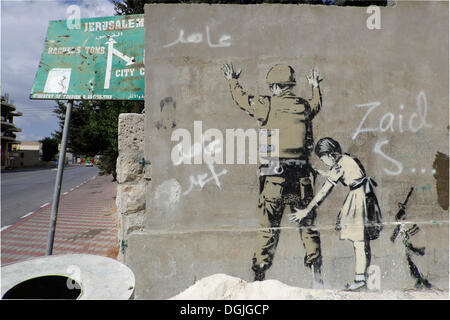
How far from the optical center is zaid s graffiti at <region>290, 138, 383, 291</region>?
2793 mm

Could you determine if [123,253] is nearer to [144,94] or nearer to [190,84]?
[144,94]

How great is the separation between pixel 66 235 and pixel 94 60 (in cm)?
476

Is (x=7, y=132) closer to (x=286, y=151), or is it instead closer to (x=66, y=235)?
(x=66, y=235)

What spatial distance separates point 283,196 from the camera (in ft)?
9.14

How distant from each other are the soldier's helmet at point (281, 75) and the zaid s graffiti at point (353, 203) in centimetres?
81

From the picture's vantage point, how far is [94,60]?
272cm

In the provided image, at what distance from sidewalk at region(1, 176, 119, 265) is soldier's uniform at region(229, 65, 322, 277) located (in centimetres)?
329

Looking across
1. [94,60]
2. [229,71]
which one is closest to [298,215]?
[229,71]

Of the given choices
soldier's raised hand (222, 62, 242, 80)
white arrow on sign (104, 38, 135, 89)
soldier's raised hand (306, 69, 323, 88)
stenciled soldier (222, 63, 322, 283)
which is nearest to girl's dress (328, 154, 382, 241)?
stenciled soldier (222, 63, 322, 283)

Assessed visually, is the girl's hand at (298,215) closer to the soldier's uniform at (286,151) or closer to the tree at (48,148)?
the soldier's uniform at (286,151)

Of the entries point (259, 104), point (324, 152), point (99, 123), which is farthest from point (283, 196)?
point (99, 123)

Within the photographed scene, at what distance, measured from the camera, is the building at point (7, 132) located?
37.8m

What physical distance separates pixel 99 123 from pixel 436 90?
7.60 meters

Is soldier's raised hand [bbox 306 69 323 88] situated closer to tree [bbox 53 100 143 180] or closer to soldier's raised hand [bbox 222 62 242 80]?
soldier's raised hand [bbox 222 62 242 80]
